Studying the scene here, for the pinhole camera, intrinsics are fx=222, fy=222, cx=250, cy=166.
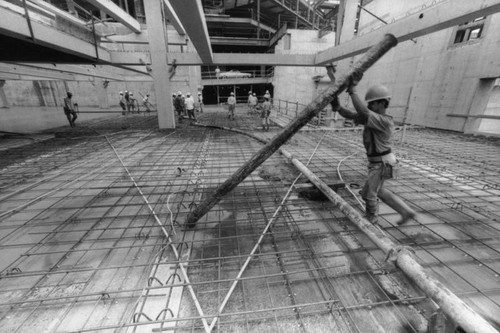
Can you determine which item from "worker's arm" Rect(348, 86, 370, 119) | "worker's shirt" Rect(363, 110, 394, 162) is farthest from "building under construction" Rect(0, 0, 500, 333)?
"worker's shirt" Rect(363, 110, 394, 162)

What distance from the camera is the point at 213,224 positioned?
306cm

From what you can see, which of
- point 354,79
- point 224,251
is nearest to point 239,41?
point 354,79

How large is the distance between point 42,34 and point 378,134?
7.70m

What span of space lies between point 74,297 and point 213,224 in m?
1.57

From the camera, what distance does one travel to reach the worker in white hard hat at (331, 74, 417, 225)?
2.43 meters

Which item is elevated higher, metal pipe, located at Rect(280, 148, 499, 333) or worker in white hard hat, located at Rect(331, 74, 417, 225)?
worker in white hard hat, located at Rect(331, 74, 417, 225)

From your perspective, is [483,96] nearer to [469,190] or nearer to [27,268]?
[469,190]

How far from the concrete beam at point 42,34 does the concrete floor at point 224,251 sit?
9.72 ft

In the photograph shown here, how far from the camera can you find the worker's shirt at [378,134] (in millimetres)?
2424

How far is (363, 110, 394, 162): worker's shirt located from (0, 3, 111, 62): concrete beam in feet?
22.8

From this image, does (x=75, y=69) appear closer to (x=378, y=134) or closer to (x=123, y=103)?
(x=123, y=103)

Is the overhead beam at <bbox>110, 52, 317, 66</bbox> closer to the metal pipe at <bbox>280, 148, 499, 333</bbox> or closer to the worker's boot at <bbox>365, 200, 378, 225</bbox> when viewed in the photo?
the worker's boot at <bbox>365, 200, 378, 225</bbox>

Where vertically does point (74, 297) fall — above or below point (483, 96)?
below

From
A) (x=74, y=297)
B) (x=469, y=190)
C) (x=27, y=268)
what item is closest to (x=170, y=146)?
(x=27, y=268)
